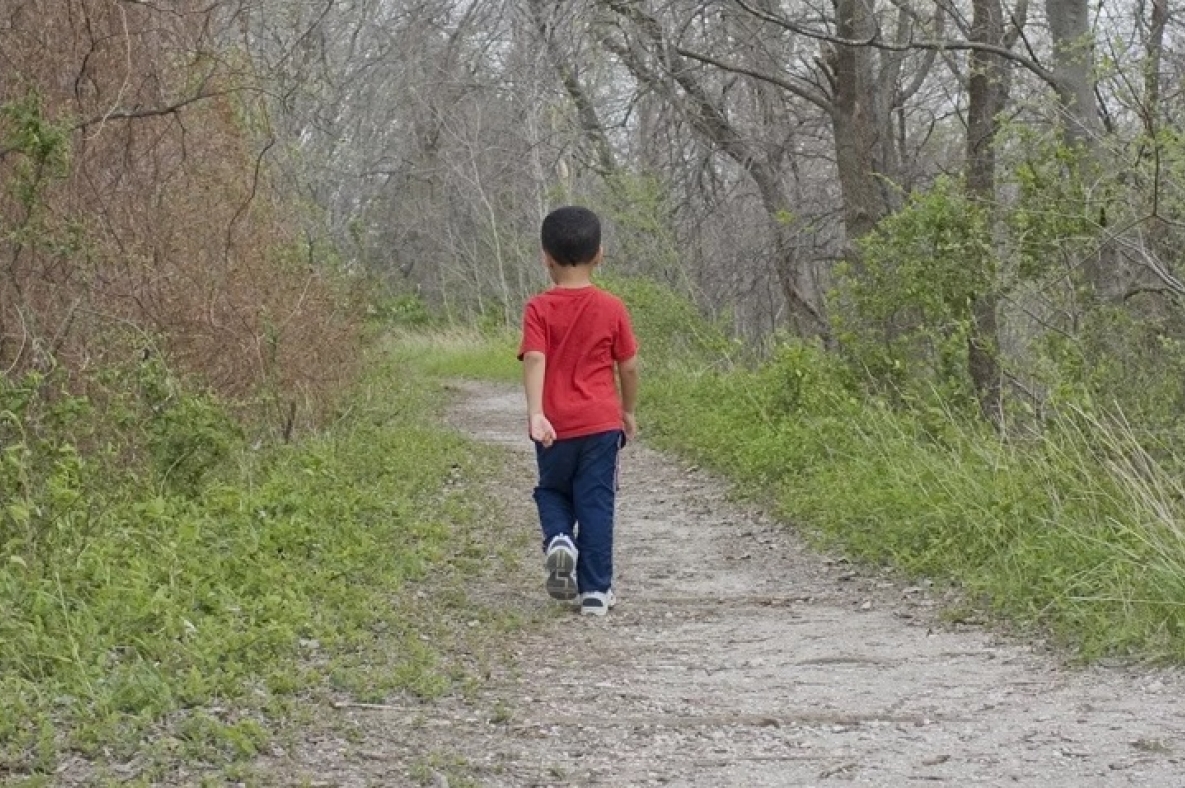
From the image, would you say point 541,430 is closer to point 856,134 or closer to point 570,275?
point 570,275

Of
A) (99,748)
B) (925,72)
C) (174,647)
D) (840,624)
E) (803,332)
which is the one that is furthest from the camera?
(803,332)

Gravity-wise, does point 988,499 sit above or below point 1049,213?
below

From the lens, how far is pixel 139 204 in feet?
34.2

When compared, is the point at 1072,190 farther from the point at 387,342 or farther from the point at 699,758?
the point at 387,342

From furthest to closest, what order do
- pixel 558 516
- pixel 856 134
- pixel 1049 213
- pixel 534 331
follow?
1. pixel 856 134
2. pixel 1049 213
3. pixel 558 516
4. pixel 534 331

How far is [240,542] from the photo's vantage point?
780cm

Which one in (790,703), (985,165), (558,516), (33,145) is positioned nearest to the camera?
(790,703)

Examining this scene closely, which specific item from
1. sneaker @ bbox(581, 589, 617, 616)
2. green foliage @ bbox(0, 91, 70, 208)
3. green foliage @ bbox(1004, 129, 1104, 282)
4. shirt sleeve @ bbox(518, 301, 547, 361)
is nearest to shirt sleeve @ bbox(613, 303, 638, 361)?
shirt sleeve @ bbox(518, 301, 547, 361)

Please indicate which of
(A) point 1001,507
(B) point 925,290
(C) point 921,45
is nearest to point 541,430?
(A) point 1001,507

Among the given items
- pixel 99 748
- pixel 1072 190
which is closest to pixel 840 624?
pixel 99 748

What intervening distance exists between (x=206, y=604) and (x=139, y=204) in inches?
179

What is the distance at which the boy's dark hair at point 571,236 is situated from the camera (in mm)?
7391

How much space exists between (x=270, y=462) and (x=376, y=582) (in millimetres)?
3300

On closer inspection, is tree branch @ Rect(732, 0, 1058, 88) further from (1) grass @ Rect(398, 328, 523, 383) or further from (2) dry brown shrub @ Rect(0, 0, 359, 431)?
(1) grass @ Rect(398, 328, 523, 383)
